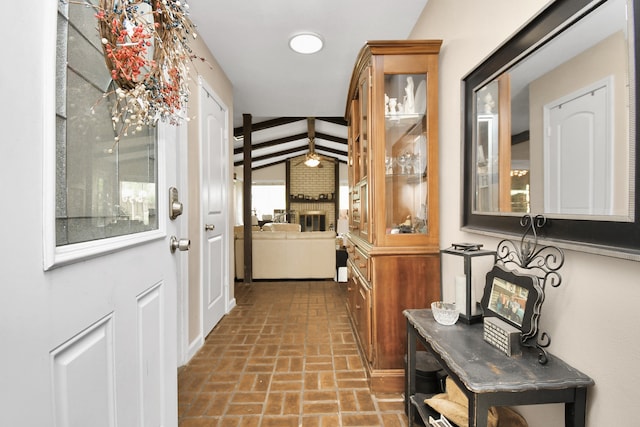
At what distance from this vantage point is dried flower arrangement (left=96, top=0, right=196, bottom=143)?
2.43 ft

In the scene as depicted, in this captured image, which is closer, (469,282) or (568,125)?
(568,125)

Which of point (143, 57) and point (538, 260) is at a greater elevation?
point (143, 57)

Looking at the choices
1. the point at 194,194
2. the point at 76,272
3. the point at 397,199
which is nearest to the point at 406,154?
the point at 397,199

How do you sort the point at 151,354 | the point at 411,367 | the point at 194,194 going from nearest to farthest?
the point at 151,354 < the point at 411,367 < the point at 194,194

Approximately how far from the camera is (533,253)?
1038 mm

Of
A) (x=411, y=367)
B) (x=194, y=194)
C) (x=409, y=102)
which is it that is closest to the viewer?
(x=411, y=367)

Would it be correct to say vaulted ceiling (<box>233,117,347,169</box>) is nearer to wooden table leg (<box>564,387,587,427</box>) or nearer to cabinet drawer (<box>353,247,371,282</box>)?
cabinet drawer (<box>353,247,371,282</box>)

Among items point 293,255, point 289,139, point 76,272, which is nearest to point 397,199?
point 76,272

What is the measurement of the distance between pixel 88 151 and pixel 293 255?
386 cm

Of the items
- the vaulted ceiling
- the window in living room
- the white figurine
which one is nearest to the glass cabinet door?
the white figurine

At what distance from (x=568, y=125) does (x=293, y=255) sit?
12.8 feet

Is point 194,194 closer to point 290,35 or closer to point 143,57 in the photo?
point 290,35

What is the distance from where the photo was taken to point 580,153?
883 mm

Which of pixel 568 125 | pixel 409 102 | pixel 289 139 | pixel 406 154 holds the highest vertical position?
pixel 289 139
